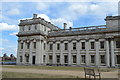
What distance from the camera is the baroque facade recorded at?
29969mm

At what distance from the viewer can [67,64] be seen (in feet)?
111

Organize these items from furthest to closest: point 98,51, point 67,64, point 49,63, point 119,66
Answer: point 49,63
point 67,64
point 98,51
point 119,66

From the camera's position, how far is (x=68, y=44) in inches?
1352

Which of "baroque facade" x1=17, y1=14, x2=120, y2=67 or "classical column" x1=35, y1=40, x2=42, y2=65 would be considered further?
"classical column" x1=35, y1=40, x2=42, y2=65

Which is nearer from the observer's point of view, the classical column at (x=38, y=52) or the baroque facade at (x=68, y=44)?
the baroque facade at (x=68, y=44)

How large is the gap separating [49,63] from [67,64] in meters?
5.12

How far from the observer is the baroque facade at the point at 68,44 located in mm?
29969

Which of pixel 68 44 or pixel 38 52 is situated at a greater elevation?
pixel 68 44

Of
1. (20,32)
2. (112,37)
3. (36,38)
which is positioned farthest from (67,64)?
(20,32)

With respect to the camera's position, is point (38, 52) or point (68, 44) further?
A: point (68, 44)

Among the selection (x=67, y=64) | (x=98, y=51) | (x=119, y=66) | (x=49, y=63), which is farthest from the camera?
(x=49, y=63)

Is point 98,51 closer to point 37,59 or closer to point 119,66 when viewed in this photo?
point 119,66

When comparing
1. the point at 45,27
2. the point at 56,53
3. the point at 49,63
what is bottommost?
the point at 49,63

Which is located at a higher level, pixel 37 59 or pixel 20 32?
pixel 20 32
